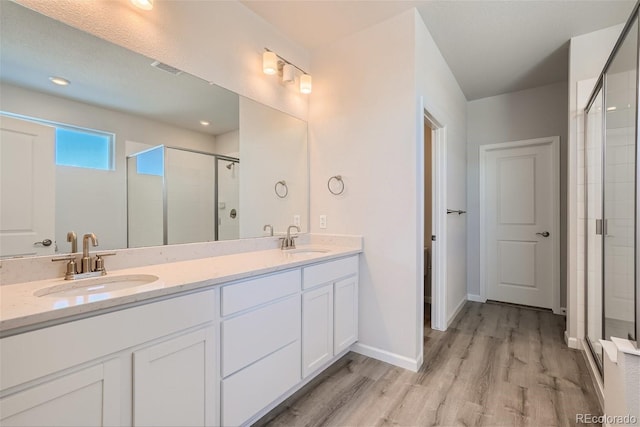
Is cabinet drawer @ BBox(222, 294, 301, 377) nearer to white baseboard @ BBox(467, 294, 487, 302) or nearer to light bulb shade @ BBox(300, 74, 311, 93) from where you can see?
light bulb shade @ BBox(300, 74, 311, 93)

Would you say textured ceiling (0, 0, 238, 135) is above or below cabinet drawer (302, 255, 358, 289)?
above

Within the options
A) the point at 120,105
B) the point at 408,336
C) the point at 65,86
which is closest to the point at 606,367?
the point at 408,336

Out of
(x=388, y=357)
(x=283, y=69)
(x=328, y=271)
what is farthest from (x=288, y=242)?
(x=283, y=69)

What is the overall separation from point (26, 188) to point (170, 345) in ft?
3.05

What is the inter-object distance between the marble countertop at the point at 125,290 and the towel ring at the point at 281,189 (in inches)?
30.8

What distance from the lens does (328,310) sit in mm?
1979

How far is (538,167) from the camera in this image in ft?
11.3

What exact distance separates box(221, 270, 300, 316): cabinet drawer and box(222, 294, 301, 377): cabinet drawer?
0.15 ft

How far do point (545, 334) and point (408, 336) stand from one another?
63.8 inches

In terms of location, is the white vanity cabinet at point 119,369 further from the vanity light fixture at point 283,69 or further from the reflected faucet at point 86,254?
the vanity light fixture at point 283,69

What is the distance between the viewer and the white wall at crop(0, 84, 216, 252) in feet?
4.18

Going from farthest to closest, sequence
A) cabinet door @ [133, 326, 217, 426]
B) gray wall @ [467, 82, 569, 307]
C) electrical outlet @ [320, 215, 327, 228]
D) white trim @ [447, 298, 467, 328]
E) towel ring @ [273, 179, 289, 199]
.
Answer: gray wall @ [467, 82, 569, 307], white trim @ [447, 298, 467, 328], electrical outlet @ [320, 215, 327, 228], towel ring @ [273, 179, 289, 199], cabinet door @ [133, 326, 217, 426]

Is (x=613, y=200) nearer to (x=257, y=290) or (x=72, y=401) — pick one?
(x=257, y=290)

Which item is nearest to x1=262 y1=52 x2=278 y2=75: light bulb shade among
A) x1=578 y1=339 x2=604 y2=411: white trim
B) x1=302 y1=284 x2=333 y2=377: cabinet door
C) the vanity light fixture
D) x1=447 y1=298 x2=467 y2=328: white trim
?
the vanity light fixture
